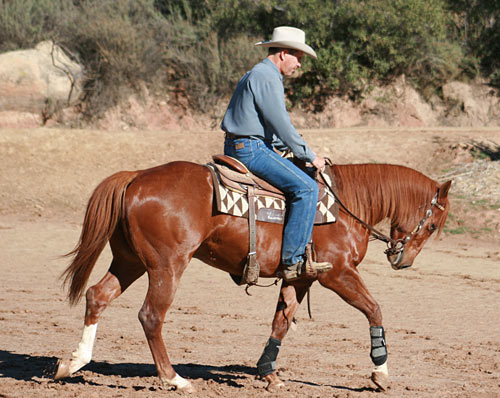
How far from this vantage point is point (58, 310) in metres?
7.94

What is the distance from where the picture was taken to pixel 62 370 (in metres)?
5.07

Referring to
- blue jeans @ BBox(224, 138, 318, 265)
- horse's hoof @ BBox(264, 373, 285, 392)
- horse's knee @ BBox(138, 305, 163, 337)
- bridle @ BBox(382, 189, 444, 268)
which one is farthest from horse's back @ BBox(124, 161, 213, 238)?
bridle @ BBox(382, 189, 444, 268)

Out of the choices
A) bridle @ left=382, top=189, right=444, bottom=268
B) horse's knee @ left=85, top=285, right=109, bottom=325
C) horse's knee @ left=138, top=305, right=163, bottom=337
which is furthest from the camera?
bridle @ left=382, top=189, right=444, bottom=268

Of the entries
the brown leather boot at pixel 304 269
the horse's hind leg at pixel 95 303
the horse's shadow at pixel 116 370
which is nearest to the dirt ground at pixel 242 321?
the horse's shadow at pixel 116 370

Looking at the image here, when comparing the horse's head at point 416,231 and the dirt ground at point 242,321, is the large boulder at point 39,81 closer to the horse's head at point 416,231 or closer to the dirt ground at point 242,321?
the dirt ground at point 242,321

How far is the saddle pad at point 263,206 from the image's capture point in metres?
5.09

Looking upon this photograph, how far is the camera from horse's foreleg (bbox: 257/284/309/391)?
533cm

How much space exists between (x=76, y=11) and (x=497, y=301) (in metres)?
19.2

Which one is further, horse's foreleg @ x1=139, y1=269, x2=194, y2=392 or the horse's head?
Answer: the horse's head

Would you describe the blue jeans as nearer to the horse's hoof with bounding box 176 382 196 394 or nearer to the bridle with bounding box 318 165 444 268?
the bridle with bounding box 318 165 444 268

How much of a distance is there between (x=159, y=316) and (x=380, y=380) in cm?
170

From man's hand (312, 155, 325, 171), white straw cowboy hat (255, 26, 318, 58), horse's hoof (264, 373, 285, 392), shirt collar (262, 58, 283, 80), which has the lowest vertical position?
horse's hoof (264, 373, 285, 392)

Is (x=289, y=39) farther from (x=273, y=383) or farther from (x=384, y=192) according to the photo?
(x=273, y=383)

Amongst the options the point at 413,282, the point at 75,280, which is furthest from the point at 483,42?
the point at 75,280
